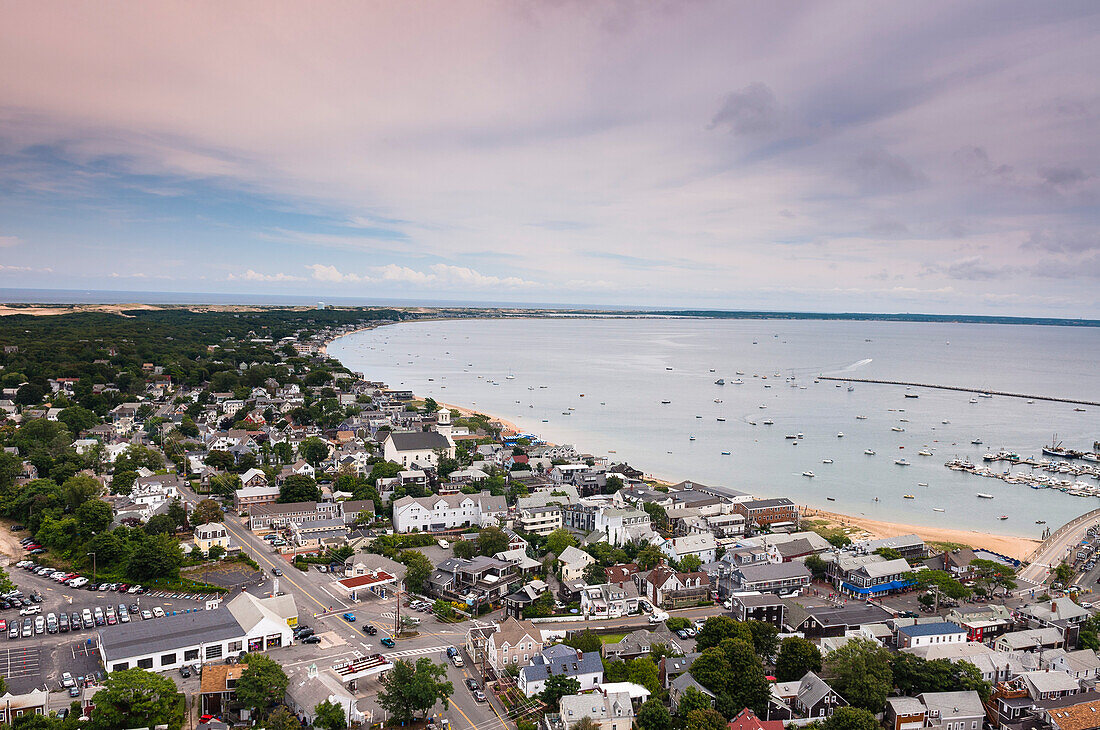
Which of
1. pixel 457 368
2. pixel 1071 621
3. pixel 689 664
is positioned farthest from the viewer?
pixel 457 368

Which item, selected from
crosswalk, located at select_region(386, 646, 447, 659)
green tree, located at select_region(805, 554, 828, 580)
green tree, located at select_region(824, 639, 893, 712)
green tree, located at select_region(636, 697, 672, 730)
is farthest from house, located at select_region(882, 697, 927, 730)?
crosswalk, located at select_region(386, 646, 447, 659)

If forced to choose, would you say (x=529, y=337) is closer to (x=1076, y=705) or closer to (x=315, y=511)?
(x=315, y=511)

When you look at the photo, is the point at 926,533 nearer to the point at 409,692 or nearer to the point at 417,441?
the point at 417,441

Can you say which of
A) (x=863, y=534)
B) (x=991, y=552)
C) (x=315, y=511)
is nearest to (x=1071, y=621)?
(x=991, y=552)

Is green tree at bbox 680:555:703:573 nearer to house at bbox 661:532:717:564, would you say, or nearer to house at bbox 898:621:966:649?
house at bbox 661:532:717:564

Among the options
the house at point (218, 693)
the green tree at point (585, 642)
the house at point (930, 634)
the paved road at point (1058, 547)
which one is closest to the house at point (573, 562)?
the green tree at point (585, 642)
